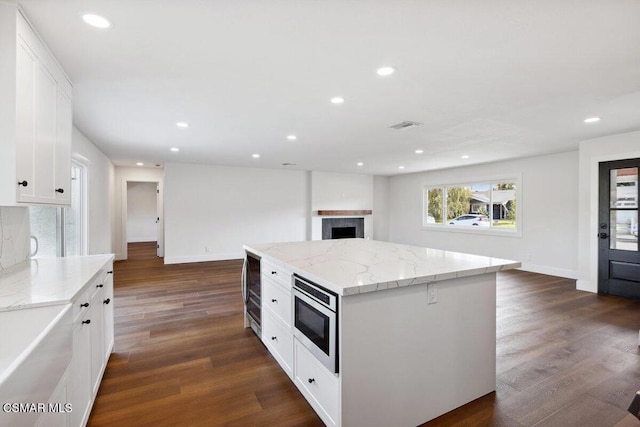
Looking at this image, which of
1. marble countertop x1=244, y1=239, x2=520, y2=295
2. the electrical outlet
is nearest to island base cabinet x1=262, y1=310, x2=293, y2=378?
marble countertop x1=244, y1=239, x2=520, y2=295

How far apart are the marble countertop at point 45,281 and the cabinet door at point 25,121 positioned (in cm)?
49

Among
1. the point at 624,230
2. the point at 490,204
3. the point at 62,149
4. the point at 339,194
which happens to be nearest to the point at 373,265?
the point at 62,149

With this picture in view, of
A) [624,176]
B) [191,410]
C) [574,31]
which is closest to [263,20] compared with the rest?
[574,31]

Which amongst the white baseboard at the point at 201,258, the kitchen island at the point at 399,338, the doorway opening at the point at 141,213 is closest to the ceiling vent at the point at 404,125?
the kitchen island at the point at 399,338

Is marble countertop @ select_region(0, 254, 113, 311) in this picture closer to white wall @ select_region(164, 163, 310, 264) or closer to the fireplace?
white wall @ select_region(164, 163, 310, 264)

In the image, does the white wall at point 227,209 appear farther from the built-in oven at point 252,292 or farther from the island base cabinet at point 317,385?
the island base cabinet at point 317,385

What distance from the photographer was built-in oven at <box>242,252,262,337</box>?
3070mm

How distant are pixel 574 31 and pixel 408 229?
7810 millimetres

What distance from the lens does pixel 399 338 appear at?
182 cm

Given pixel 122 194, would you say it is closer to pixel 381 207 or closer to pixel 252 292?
pixel 252 292

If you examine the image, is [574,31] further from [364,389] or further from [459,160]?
[459,160]

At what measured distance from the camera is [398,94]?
2.84 metres

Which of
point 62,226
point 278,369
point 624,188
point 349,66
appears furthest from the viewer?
point 624,188

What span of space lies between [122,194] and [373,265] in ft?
26.5
